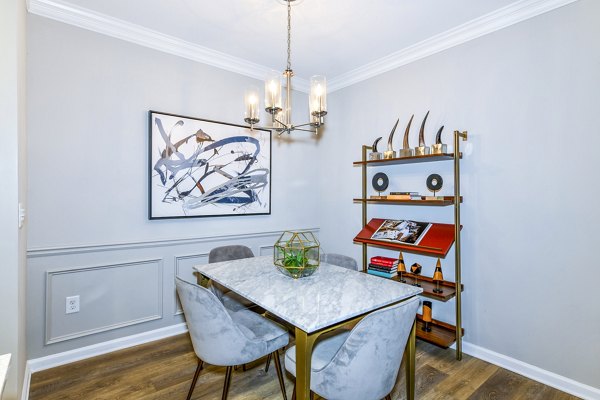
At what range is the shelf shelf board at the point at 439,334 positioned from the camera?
2.32m

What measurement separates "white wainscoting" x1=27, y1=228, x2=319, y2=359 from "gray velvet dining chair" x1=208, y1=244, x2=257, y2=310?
0.37 m

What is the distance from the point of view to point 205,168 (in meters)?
2.87

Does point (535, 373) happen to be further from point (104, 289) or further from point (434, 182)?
point (104, 289)

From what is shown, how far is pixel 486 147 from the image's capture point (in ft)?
7.78

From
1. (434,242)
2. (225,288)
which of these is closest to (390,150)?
(434,242)

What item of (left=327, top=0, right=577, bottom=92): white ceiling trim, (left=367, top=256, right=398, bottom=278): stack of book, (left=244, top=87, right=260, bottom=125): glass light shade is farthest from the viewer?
(left=367, top=256, right=398, bottom=278): stack of book

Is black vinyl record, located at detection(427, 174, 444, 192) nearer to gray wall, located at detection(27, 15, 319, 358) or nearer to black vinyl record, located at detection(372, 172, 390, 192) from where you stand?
black vinyl record, located at detection(372, 172, 390, 192)

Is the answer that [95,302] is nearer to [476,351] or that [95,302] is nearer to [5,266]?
[5,266]

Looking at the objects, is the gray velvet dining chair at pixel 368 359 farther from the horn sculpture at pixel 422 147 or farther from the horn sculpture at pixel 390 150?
the horn sculpture at pixel 390 150

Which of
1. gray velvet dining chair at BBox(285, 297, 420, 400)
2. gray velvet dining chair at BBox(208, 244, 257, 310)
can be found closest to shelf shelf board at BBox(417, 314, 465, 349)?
gray velvet dining chair at BBox(285, 297, 420, 400)

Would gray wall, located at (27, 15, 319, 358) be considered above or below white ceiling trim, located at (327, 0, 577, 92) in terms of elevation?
below

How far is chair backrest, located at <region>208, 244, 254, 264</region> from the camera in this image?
8.43 feet

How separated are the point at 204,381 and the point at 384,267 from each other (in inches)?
65.4

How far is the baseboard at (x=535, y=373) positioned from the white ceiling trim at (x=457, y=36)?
2.45 metres
